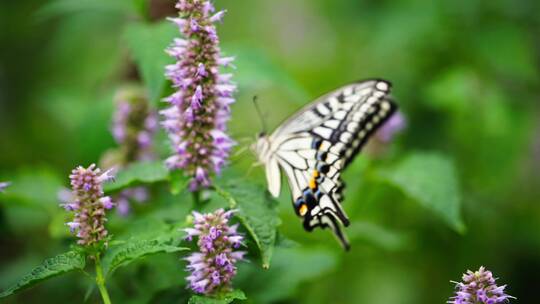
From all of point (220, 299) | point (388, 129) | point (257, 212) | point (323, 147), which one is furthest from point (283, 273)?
point (388, 129)

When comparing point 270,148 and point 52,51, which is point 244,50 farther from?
point 52,51

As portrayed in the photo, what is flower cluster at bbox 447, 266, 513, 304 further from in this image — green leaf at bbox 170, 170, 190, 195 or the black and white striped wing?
green leaf at bbox 170, 170, 190, 195

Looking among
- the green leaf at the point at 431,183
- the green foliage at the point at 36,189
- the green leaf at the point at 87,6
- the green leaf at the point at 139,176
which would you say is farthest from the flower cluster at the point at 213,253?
the green leaf at the point at 87,6

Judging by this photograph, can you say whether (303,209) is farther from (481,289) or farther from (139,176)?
(481,289)

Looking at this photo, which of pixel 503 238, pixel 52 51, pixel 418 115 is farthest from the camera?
pixel 52 51

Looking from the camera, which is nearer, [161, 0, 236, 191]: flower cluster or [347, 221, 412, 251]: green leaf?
[161, 0, 236, 191]: flower cluster

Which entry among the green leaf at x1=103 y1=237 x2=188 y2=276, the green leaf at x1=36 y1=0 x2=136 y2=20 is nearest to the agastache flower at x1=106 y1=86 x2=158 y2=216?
the green leaf at x1=36 y1=0 x2=136 y2=20

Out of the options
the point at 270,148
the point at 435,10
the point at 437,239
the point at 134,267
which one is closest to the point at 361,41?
the point at 435,10
